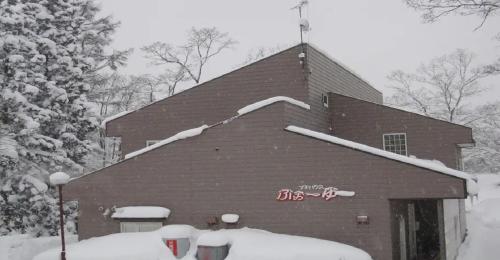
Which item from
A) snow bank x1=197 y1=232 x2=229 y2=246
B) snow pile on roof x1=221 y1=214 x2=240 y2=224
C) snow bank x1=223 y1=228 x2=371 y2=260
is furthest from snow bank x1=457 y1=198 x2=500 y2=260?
snow bank x1=197 y1=232 x2=229 y2=246

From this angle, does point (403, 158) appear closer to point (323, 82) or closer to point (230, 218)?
point (230, 218)

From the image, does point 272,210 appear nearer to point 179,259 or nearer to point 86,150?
point 179,259

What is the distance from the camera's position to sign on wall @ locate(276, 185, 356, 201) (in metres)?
15.2

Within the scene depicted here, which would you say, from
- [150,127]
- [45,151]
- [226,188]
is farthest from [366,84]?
[45,151]

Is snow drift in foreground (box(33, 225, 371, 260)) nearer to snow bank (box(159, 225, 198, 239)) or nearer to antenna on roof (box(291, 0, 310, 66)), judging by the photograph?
snow bank (box(159, 225, 198, 239))

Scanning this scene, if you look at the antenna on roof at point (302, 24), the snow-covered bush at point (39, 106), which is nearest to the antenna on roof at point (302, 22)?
the antenna on roof at point (302, 24)

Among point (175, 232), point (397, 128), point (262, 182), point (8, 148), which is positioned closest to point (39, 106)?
point (8, 148)

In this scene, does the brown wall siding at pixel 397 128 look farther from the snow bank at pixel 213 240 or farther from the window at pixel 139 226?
the snow bank at pixel 213 240

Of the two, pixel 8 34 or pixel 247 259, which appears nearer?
pixel 247 259

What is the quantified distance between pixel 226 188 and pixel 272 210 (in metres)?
1.62

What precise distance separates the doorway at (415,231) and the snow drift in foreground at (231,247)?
7.53 feet

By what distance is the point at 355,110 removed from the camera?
22672mm

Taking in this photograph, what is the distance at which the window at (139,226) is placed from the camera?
16.8 metres

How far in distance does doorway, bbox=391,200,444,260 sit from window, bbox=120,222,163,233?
24.1 feet
